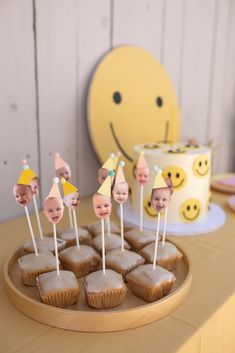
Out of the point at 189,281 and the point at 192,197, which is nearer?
the point at 189,281

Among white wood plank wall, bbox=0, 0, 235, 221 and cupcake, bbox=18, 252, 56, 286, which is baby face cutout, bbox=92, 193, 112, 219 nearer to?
cupcake, bbox=18, 252, 56, 286

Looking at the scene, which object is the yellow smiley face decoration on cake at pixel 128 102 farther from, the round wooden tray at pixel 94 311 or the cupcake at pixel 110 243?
the round wooden tray at pixel 94 311

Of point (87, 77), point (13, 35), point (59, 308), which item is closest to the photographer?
point (59, 308)

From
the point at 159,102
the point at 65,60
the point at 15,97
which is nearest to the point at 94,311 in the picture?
the point at 15,97

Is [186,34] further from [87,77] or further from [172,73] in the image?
[87,77]

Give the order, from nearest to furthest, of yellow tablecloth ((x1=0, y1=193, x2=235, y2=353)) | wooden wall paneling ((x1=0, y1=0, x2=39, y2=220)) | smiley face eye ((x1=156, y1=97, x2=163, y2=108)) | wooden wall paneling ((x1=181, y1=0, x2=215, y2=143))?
yellow tablecloth ((x1=0, y1=193, x2=235, y2=353)), wooden wall paneling ((x1=0, y1=0, x2=39, y2=220)), smiley face eye ((x1=156, y1=97, x2=163, y2=108)), wooden wall paneling ((x1=181, y1=0, x2=215, y2=143))

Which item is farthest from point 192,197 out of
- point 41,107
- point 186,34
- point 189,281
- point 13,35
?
point 186,34

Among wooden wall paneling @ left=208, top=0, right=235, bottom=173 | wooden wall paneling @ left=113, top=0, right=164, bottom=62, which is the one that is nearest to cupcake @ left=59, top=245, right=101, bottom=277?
wooden wall paneling @ left=113, top=0, right=164, bottom=62
